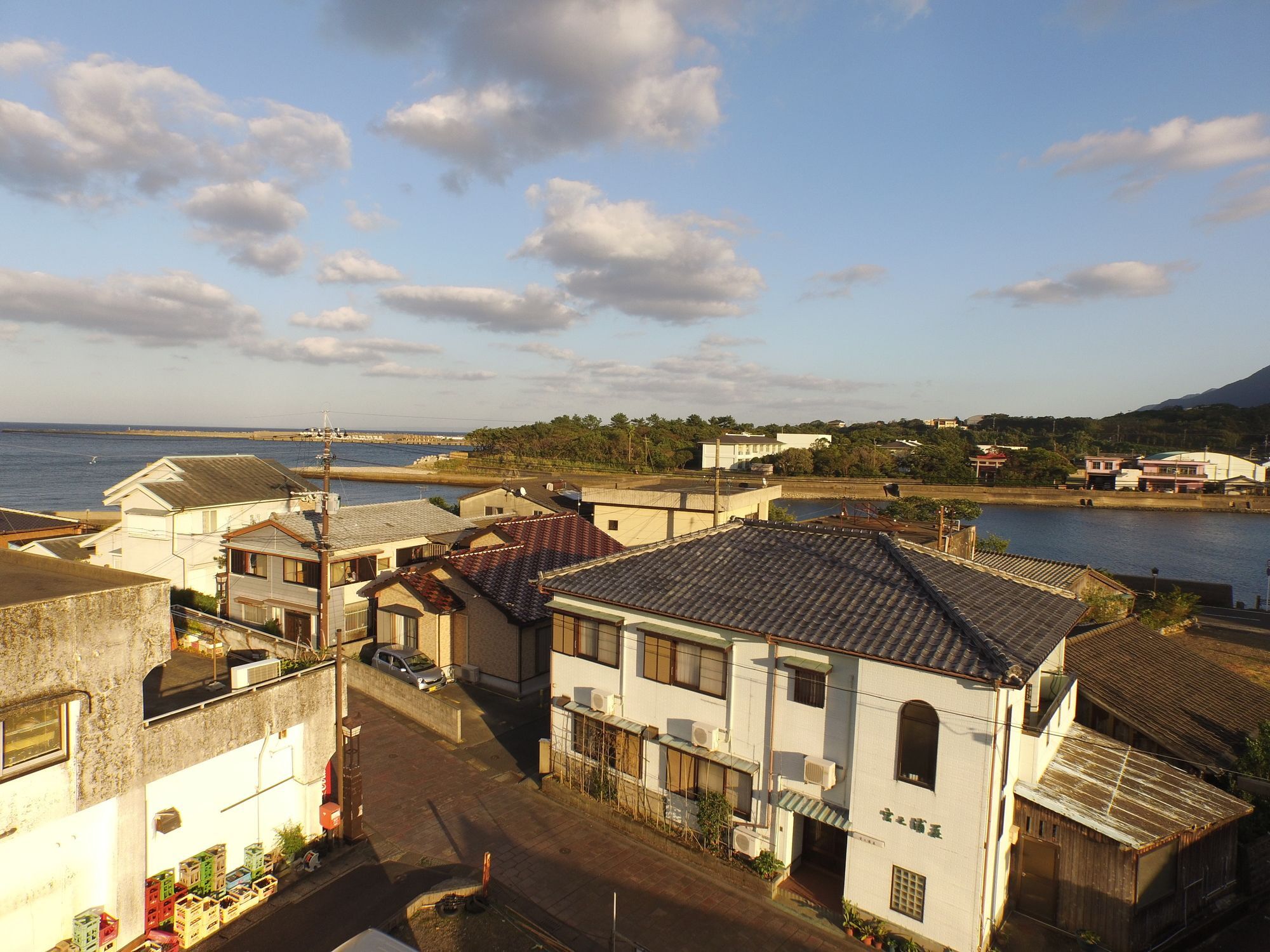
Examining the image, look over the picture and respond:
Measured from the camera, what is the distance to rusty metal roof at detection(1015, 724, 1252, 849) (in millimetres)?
10516

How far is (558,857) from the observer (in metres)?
12.8

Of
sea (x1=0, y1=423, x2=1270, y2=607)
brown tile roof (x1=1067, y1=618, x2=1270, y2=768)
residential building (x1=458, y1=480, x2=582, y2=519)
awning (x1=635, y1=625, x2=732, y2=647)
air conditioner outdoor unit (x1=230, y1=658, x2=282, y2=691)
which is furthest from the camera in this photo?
sea (x1=0, y1=423, x2=1270, y2=607)

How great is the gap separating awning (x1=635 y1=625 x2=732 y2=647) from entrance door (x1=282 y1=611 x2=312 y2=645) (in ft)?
52.6

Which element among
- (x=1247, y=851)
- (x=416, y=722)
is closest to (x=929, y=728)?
(x=1247, y=851)

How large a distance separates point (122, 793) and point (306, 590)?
596 inches

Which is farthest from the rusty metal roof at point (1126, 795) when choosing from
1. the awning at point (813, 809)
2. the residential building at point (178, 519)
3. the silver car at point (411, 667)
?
the residential building at point (178, 519)

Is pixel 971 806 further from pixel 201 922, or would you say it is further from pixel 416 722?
pixel 416 722

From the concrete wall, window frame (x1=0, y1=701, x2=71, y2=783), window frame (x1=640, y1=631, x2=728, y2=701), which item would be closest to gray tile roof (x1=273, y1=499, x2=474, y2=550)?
the concrete wall

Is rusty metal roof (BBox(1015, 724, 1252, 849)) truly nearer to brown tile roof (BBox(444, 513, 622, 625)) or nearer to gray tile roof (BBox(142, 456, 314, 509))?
brown tile roof (BBox(444, 513, 622, 625))

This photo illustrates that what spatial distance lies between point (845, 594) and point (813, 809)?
12.1ft

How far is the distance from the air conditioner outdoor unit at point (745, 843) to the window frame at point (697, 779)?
0.79ft

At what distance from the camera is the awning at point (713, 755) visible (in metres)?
11.9

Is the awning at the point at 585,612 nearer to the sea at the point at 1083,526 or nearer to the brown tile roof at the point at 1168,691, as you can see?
the brown tile roof at the point at 1168,691

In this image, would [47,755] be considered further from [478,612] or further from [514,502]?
[514,502]
